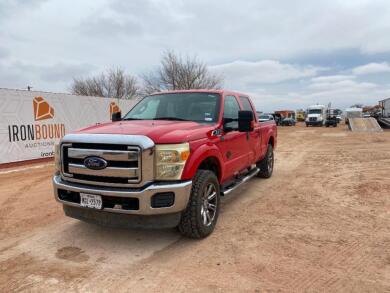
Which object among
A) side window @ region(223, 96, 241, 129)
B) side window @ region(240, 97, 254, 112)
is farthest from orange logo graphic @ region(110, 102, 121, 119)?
side window @ region(223, 96, 241, 129)

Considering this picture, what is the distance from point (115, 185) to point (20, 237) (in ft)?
5.96

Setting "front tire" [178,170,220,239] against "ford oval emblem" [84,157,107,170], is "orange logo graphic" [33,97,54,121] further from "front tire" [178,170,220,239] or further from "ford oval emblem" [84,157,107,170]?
"front tire" [178,170,220,239]

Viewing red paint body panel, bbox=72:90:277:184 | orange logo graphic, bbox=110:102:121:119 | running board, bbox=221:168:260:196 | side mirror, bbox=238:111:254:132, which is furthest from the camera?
orange logo graphic, bbox=110:102:121:119

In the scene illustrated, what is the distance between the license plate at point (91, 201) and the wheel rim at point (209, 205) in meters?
1.26

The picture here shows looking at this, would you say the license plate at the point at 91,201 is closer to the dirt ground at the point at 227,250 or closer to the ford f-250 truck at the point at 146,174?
the ford f-250 truck at the point at 146,174

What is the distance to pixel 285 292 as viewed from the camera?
124 inches

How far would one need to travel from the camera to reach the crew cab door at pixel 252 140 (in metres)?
6.36

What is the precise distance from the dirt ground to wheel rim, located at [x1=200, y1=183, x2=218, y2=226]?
24 centimetres

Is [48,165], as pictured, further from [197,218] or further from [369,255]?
[369,255]

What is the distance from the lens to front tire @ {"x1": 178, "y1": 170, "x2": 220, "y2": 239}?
417 centimetres

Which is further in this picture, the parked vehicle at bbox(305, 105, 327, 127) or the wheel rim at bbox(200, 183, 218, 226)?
the parked vehicle at bbox(305, 105, 327, 127)

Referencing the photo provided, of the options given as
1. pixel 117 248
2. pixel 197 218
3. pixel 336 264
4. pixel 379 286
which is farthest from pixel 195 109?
pixel 379 286

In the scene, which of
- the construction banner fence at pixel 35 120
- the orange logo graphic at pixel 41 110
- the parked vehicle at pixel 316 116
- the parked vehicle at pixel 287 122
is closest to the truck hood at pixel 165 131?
the construction banner fence at pixel 35 120

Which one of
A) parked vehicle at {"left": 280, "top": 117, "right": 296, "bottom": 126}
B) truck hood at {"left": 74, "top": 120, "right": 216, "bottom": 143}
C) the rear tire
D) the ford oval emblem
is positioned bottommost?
parked vehicle at {"left": 280, "top": 117, "right": 296, "bottom": 126}
